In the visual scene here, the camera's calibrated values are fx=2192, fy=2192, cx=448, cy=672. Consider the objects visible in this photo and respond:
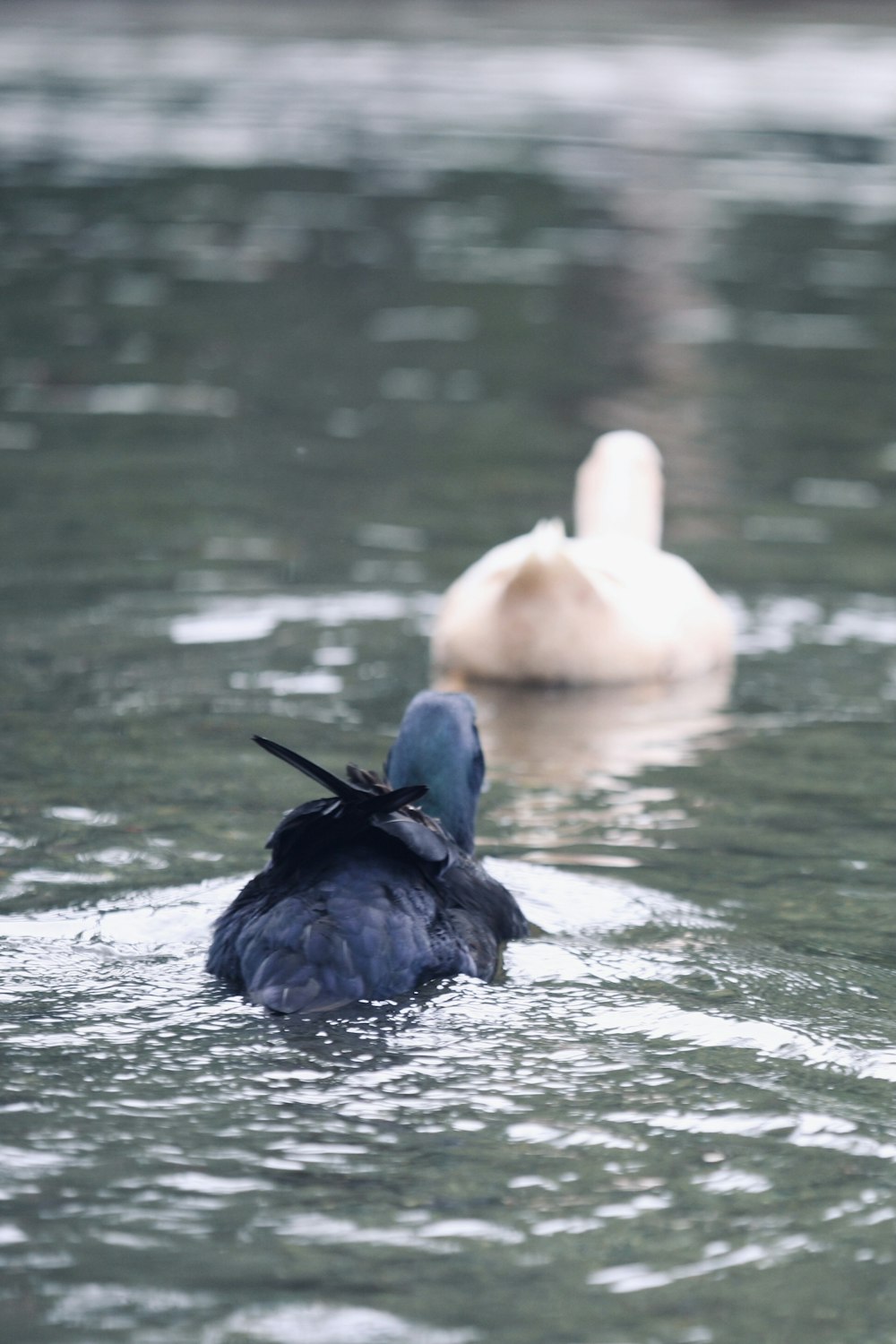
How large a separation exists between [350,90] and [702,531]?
25.6 meters

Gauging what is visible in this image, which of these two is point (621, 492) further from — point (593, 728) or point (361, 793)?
point (361, 793)

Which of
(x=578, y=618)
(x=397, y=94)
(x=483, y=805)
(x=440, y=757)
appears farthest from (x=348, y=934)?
(x=397, y=94)

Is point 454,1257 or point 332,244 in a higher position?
point 332,244

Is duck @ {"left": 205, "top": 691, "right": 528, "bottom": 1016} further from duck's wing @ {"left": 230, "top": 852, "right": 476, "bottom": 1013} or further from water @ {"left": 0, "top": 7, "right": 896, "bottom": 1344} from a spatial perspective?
water @ {"left": 0, "top": 7, "right": 896, "bottom": 1344}

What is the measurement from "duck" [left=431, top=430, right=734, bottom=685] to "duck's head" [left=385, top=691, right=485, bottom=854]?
2272 millimetres

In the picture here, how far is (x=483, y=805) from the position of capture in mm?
7324

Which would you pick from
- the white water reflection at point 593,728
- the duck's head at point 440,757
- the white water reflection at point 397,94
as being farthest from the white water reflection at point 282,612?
the white water reflection at point 397,94

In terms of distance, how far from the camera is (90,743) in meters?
7.66

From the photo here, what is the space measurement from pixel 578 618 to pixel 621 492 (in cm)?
140

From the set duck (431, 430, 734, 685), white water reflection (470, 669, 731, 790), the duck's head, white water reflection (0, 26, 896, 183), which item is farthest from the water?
white water reflection (0, 26, 896, 183)

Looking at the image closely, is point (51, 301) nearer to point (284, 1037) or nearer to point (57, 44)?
point (284, 1037)

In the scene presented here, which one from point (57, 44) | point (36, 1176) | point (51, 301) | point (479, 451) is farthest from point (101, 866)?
point (57, 44)

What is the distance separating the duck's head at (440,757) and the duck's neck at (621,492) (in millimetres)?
3794

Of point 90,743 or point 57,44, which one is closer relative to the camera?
point 90,743
